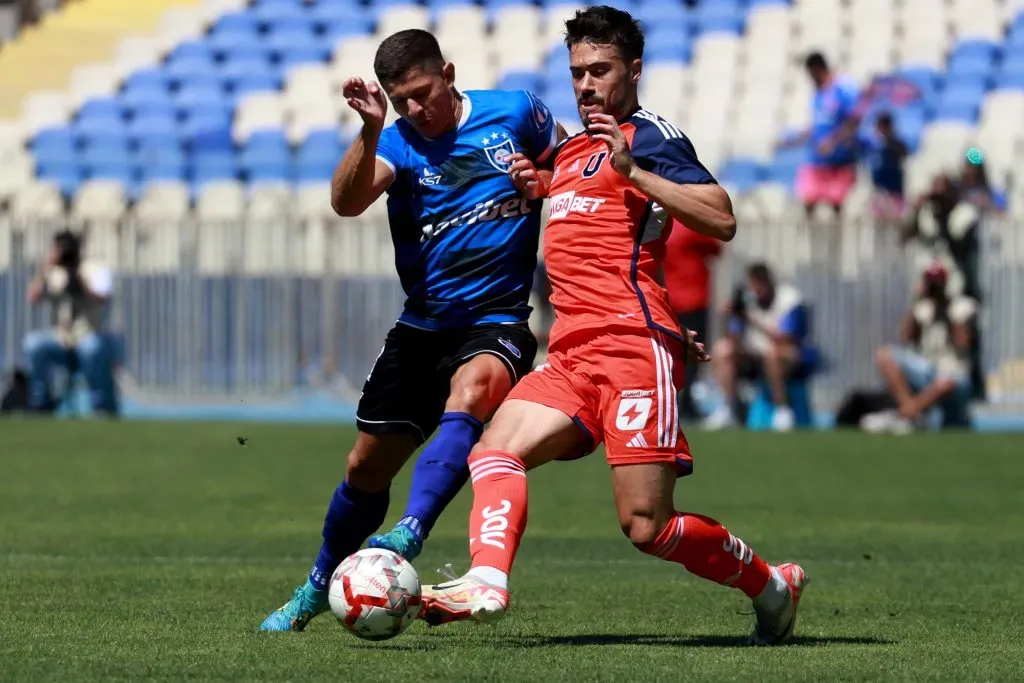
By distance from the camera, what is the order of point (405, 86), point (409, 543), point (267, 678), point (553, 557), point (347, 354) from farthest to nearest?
point (347, 354)
point (553, 557)
point (405, 86)
point (409, 543)
point (267, 678)

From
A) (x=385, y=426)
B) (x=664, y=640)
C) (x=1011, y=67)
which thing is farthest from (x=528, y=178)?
(x=1011, y=67)

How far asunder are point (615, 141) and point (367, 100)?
888 millimetres

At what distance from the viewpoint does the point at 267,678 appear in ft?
17.5

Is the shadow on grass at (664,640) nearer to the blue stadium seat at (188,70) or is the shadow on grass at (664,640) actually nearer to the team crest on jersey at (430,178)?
the team crest on jersey at (430,178)

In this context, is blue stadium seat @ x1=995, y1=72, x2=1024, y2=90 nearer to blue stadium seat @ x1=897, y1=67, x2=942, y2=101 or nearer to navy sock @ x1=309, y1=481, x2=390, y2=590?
blue stadium seat @ x1=897, y1=67, x2=942, y2=101

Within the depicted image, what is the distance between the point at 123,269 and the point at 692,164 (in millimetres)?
16215

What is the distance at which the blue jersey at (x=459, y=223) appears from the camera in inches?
270

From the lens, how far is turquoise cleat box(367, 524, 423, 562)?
19.5 feet

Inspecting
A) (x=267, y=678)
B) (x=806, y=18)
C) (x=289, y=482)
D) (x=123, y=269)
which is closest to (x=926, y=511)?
(x=289, y=482)

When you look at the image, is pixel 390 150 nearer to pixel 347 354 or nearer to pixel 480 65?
pixel 347 354

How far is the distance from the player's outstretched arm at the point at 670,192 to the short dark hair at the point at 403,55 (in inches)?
33.0

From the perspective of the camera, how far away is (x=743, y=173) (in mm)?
22078

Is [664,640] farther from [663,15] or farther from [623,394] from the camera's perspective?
[663,15]

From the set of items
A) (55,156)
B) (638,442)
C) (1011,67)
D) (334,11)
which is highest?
(334,11)
